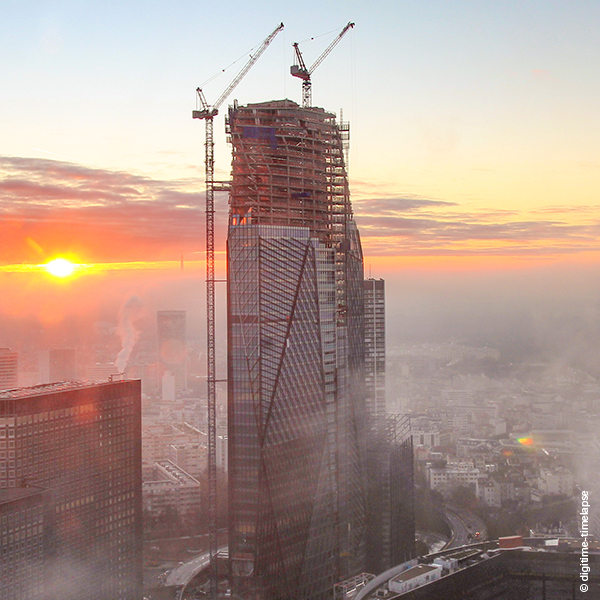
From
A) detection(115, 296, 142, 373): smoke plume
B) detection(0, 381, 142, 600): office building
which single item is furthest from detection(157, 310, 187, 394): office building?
detection(0, 381, 142, 600): office building

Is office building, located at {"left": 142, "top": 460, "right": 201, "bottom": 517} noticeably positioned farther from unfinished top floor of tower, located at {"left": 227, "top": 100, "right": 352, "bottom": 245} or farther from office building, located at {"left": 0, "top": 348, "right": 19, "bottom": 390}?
unfinished top floor of tower, located at {"left": 227, "top": 100, "right": 352, "bottom": 245}

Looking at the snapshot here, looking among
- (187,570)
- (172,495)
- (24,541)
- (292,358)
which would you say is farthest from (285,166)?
(172,495)

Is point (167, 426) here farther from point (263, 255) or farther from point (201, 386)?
point (263, 255)

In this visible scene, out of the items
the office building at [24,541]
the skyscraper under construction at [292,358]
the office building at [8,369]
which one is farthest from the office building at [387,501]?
→ the office building at [8,369]

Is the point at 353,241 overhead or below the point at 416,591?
overhead

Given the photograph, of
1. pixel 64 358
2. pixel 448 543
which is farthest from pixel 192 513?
pixel 448 543
